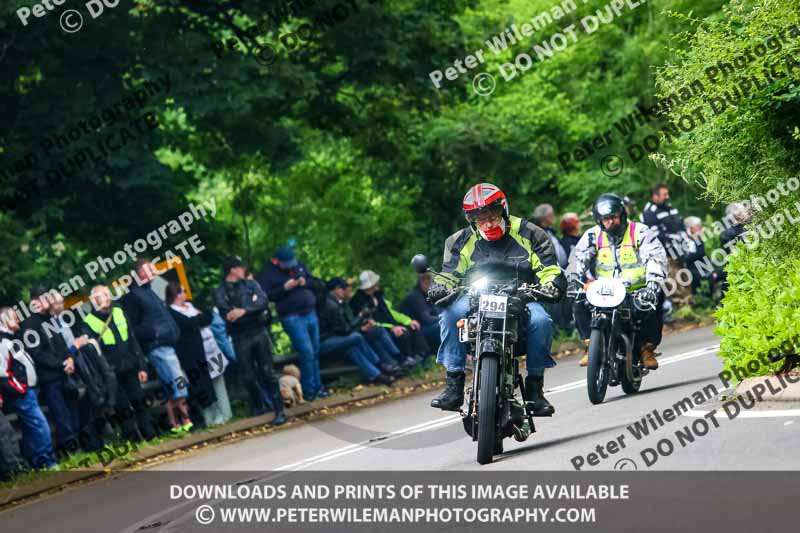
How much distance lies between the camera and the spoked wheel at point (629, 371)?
1434 centimetres

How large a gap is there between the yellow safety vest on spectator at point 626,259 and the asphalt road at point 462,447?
1.20 meters

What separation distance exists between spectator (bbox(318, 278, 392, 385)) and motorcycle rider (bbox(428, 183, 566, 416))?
341 inches

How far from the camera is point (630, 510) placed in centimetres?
888

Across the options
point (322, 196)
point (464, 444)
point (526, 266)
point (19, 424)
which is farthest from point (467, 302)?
point (322, 196)

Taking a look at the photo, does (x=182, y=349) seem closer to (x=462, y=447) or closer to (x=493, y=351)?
(x=462, y=447)

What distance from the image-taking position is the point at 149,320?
17.2 metres

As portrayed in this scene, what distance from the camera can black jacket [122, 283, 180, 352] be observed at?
1719cm

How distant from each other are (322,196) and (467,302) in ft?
57.2

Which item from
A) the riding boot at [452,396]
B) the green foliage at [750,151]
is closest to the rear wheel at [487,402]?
the riding boot at [452,396]

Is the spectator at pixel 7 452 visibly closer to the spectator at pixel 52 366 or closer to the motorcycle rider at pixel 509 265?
the spectator at pixel 52 366

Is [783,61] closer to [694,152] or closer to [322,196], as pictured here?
[694,152]

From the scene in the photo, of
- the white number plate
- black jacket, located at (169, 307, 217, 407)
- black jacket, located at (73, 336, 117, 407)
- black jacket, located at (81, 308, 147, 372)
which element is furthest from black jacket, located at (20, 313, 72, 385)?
the white number plate

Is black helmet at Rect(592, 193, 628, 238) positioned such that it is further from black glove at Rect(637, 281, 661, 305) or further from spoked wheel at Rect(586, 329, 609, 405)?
spoked wheel at Rect(586, 329, 609, 405)

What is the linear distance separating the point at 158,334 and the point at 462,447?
18.3ft
